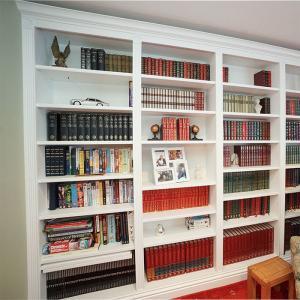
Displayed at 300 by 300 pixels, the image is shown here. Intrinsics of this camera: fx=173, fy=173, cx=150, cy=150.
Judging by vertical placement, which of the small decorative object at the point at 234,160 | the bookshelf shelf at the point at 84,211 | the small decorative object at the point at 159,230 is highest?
the small decorative object at the point at 234,160

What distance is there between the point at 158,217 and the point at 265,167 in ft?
4.09

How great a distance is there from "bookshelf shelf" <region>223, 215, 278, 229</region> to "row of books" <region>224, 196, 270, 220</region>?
34 mm

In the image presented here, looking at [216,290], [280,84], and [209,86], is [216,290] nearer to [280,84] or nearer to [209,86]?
[209,86]

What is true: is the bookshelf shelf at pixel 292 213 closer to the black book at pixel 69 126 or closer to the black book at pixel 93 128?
the black book at pixel 93 128

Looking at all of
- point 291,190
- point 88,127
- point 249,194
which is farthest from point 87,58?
point 291,190

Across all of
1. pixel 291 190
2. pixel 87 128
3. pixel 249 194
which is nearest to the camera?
pixel 87 128

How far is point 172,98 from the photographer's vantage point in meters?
1.63

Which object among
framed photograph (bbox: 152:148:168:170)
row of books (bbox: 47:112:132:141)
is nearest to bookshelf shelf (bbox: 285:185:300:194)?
framed photograph (bbox: 152:148:168:170)

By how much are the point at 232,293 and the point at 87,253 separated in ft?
4.57

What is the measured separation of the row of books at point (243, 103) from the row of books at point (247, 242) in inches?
49.7

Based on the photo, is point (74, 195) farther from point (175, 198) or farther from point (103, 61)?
point (103, 61)

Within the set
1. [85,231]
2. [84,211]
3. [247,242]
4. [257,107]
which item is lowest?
[247,242]

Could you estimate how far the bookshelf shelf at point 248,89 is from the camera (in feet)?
5.63

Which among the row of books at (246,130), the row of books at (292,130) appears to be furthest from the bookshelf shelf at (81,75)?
the row of books at (292,130)
